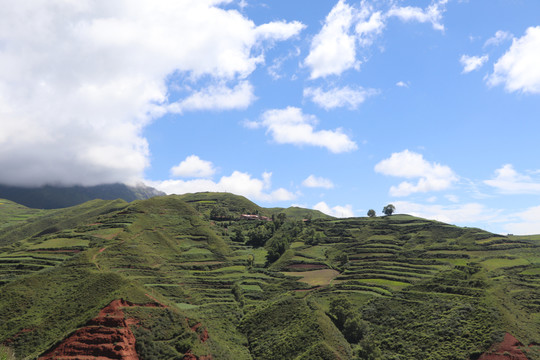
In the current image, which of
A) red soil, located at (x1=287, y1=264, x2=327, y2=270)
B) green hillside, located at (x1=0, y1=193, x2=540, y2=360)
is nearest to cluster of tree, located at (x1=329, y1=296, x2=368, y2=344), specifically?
green hillside, located at (x1=0, y1=193, x2=540, y2=360)

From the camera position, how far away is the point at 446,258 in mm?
111750

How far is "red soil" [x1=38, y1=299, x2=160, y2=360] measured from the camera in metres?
49.9

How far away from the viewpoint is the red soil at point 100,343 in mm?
49875

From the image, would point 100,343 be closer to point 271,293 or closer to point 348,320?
point 348,320

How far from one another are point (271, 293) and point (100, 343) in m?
49.3

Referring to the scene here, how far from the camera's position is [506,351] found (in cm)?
5594

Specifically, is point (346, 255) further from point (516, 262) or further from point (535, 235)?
point (535, 235)

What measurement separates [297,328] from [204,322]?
63.7 feet

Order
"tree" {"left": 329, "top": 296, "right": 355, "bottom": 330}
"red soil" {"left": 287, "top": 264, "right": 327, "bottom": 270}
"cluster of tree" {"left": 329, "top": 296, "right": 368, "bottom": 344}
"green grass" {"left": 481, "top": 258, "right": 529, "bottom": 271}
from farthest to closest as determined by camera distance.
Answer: "red soil" {"left": 287, "top": 264, "right": 327, "bottom": 270} → "green grass" {"left": 481, "top": 258, "right": 529, "bottom": 271} → "tree" {"left": 329, "top": 296, "right": 355, "bottom": 330} → "cluster of tree" {"left": 329, "top": 296, "right": 368, "bottom": 344}

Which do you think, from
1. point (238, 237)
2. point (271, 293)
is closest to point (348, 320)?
point (271, 293)

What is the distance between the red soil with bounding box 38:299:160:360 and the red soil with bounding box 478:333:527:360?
5825 centimetres

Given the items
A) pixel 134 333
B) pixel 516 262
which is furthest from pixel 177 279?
pixel 516 262

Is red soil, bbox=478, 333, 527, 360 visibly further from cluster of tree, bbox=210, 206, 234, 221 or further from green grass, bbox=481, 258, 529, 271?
cluster of tree, bbox=210, 206, 234, 221

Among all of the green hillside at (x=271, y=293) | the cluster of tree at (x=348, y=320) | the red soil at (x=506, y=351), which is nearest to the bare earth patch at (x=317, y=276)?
the green hillside at (x=271, y=293)
